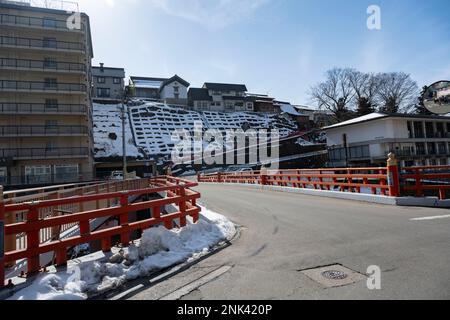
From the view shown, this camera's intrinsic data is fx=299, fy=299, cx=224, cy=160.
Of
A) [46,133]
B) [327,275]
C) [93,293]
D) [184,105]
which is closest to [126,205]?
[93,293]

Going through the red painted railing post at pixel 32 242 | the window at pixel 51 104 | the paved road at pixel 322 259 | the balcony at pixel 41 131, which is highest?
the window at pixel 51 104

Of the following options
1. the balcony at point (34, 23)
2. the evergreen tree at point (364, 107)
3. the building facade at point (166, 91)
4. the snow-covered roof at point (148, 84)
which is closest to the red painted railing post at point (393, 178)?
the balcony at point (34, 23)

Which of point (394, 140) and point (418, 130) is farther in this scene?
point (418, 130)

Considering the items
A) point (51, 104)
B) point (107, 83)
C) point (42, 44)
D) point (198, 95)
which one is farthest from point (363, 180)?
point (198, 95)

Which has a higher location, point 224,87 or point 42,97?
point 224,87

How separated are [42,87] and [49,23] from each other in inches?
349

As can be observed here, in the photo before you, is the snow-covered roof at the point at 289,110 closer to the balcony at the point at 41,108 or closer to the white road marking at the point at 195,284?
the balcony at the point at 41,108

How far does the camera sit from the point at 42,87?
38156 millimetres

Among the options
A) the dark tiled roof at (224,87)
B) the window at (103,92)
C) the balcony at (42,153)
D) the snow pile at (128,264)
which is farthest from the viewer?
the dark tiled roof at (224,87)

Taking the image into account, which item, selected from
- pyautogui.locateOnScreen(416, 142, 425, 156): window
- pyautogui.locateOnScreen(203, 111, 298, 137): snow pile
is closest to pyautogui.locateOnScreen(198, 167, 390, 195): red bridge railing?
pyautogui.locateOnScreen(416, 142, 425, 156): window

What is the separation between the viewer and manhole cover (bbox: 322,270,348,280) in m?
4.41

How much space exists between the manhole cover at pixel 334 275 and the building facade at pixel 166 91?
78.6 metres

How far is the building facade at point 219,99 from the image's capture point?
82062 millimetres

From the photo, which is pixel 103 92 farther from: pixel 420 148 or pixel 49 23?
pixel 420 148
